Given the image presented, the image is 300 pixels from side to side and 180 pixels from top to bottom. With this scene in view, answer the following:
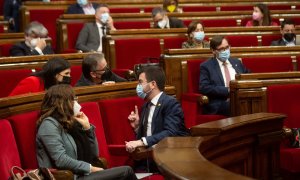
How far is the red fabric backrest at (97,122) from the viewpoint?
3.19 m

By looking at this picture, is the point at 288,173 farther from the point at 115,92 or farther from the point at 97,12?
the point at 97,12

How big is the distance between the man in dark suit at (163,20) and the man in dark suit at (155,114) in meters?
1.88

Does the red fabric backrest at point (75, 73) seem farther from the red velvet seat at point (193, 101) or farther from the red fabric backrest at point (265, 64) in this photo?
the red fabric backrest at point (265, 64)

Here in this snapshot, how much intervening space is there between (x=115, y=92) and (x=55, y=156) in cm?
74

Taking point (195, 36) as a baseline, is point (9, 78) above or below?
below

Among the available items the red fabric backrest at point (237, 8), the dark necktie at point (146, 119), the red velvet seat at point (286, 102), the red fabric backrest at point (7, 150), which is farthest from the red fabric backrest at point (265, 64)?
the red fabric backrest at point (7, 150)

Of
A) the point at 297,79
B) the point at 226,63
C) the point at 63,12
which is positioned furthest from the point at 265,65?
the point at 63,12

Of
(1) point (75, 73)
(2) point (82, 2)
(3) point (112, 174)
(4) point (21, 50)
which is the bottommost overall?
(3) point (112, 174)

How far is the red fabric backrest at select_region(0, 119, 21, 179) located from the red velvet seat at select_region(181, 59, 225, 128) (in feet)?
4.86

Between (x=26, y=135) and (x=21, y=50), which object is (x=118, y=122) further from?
(x=21, y=50)

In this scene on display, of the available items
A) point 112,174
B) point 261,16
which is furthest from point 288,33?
point 112,174

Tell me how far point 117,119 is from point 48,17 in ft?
7.85

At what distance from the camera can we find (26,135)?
2828 mm

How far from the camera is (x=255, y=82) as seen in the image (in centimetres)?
370
